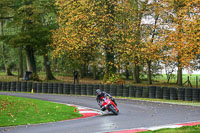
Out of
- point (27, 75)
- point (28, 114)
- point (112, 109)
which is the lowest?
point (28, 114)

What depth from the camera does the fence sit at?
22.6 metres

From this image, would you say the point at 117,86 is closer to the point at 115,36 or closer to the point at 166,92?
the point at 166,92

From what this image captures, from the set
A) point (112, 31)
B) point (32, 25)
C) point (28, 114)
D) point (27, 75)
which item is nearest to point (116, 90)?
point (112, 31)

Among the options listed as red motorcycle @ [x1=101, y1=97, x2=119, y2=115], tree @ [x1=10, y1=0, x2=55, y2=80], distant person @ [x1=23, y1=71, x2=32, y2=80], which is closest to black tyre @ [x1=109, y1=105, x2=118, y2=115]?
red motorcycle @ [x1=101, y1=97, x2=119, y2=115]

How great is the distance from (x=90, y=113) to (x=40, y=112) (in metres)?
2.36

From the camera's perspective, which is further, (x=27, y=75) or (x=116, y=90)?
(x=27, y=75)

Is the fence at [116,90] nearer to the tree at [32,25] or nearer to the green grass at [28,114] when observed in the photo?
the tree at [32,25]

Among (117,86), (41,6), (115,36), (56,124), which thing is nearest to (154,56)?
(115,36)

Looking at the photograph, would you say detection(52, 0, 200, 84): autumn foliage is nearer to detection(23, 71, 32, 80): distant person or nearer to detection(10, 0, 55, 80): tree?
detection(10, 0, 55, 80): tree

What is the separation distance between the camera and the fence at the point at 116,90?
22594 mm

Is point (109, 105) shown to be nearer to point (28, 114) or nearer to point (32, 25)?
point (28, 114)

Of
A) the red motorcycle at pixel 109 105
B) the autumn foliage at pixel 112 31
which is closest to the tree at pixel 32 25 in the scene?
the autumn foliage at pixel 112 31

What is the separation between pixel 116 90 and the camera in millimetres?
26000

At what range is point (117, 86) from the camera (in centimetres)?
2597
